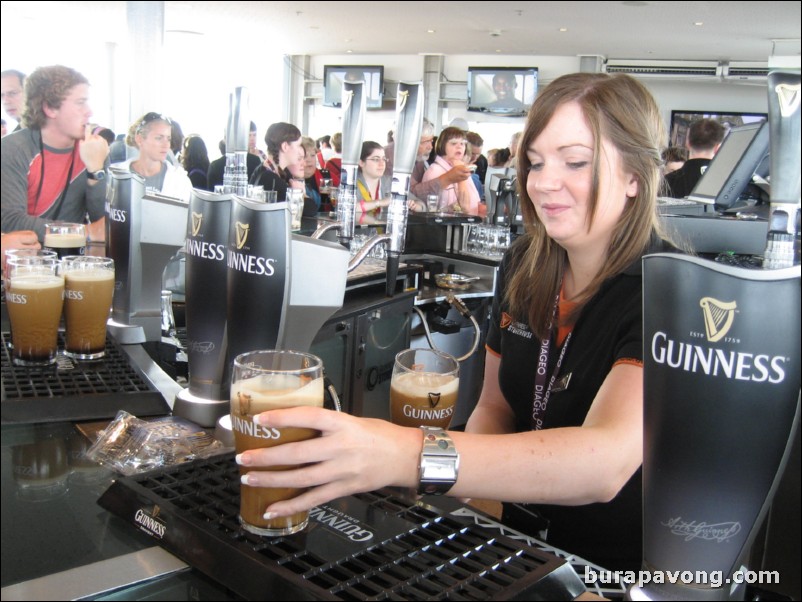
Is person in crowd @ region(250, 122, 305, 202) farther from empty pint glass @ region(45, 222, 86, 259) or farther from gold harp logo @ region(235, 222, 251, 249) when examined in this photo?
gold harp logo @ region(235, 222, 251, 249)

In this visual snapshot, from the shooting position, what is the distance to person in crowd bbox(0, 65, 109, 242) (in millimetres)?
708

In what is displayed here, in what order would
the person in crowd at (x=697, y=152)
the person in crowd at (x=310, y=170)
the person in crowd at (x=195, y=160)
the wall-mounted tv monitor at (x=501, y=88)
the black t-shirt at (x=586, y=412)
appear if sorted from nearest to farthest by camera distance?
the black t-shirt at (x=586, y=412), the person in crowd at (x=195, y=160), the person in crowd at (x=697, y=152), the person in crowd at (x=310, y=170), the wall-mounted tv monitor at (x=501, y=88)

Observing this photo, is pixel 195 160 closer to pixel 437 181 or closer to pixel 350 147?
pixel 437 181

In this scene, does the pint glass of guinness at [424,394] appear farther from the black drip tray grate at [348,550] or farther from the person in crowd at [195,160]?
the person in crowd at [195,160]

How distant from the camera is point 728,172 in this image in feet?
7.96

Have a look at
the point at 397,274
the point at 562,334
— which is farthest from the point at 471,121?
the point at 562,334

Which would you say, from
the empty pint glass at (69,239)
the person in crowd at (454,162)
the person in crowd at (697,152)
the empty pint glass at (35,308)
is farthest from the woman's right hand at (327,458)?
the person in crowd at (454,162)

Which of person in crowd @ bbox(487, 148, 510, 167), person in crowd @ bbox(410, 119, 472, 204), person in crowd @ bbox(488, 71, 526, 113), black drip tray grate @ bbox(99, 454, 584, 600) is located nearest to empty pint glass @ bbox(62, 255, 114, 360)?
black drip tray grate @ bbox(99, 454, 584, 600)

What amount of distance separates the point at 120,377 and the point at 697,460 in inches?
34.5

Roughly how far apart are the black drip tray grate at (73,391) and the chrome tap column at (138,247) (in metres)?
0.24

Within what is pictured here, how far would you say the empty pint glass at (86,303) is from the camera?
115 centimetres

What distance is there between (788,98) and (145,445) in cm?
81

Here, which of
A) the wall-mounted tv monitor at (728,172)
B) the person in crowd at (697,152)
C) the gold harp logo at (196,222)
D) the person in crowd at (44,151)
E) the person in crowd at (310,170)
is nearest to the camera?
the person in crowd at (44,151)

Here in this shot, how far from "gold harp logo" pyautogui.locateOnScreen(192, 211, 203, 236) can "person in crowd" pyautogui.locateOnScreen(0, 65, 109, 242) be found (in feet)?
0.53
